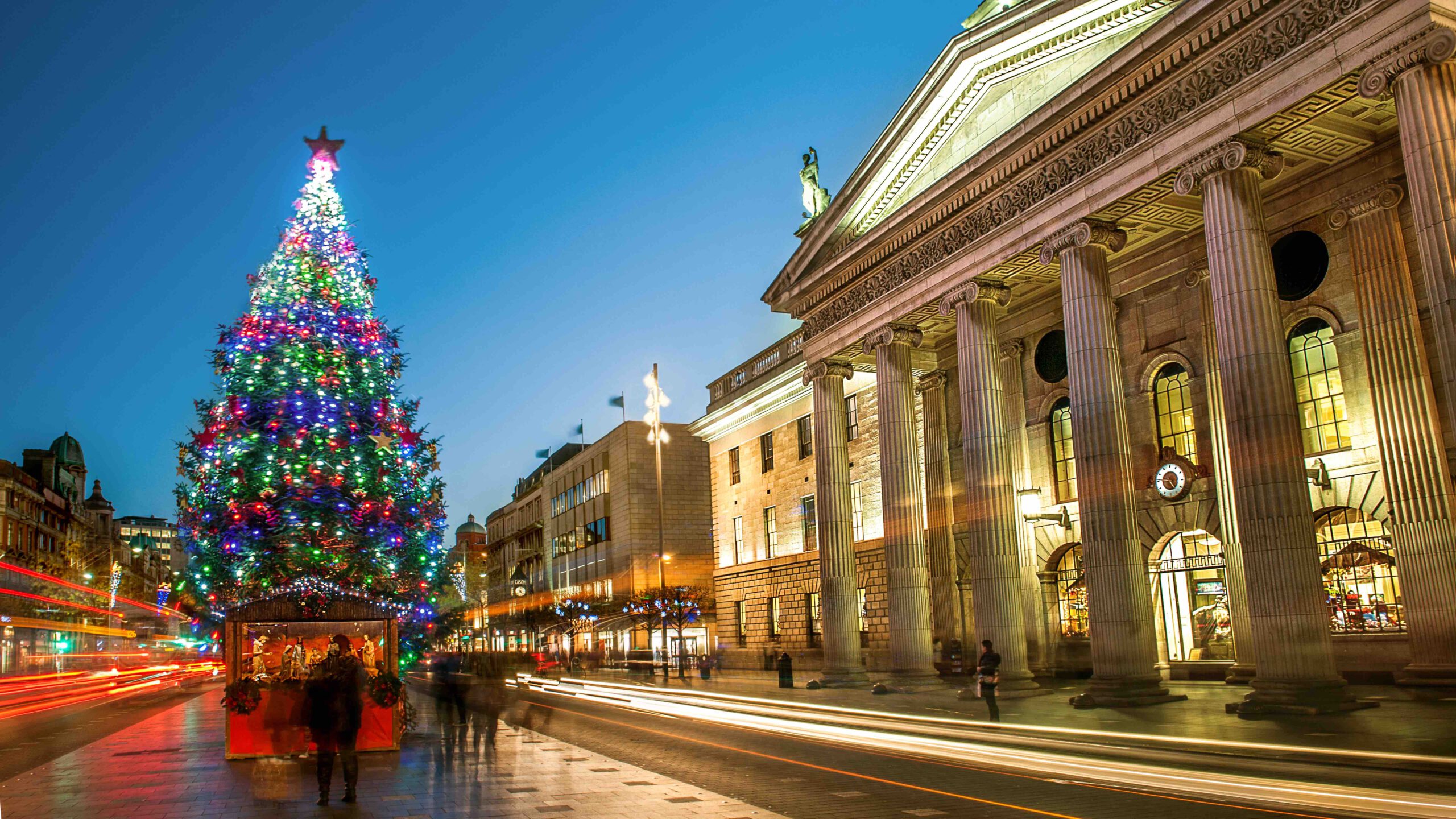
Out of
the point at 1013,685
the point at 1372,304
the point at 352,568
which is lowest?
the point at 1013,685

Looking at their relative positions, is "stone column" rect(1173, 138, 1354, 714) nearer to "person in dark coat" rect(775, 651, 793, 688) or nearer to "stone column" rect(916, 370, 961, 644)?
"stone column" rect(916, 370, 961, 644)

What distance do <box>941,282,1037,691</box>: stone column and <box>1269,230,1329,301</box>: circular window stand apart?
20.7 ft

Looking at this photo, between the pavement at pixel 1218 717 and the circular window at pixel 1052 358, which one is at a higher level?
the circular window at pixel 1052 358

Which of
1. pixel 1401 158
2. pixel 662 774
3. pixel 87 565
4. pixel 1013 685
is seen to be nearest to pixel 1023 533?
pixel 1013 685

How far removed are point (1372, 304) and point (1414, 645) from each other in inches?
265

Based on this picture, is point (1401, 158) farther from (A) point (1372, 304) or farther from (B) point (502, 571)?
(B) point (502, 571)

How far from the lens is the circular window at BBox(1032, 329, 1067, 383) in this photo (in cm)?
2977

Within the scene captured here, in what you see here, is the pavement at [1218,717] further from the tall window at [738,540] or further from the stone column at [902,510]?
the tall window at [738,540]

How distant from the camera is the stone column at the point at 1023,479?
29391mm

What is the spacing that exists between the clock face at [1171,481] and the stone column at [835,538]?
935 centimetres

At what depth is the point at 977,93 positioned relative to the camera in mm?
27094

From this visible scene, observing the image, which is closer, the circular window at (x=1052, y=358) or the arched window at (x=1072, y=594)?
the arched window at (x=1072, y=594)

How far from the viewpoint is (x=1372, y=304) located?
66.7 feet

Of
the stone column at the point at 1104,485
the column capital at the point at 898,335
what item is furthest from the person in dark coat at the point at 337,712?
the column capital at the point at 898,335
